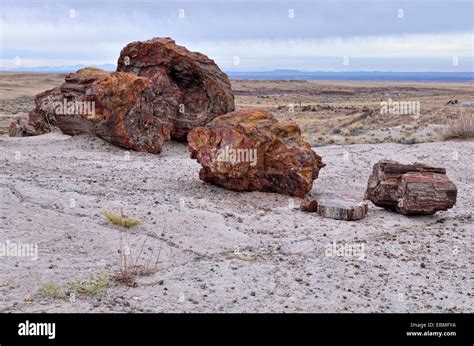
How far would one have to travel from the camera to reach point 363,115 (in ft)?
96.4

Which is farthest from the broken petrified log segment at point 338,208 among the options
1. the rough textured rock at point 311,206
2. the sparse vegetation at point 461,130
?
the sparse vegetation at point 461,130

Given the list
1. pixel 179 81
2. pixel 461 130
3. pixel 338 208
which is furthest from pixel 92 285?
pixel 461 130

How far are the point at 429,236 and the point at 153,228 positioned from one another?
385 centimetres

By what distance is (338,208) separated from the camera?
9062 mm

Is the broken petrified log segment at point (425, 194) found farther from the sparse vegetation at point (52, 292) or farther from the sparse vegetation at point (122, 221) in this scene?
the sparse vegetation at point (52, 292)

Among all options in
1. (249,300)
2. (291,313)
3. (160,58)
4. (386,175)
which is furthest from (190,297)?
(160,58)

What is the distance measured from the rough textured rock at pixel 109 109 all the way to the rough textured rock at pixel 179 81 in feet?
3.39

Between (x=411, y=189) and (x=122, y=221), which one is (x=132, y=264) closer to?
(x=122, y=221)

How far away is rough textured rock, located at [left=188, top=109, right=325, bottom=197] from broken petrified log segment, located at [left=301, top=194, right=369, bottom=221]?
110 centimetres

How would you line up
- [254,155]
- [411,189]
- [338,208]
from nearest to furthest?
[338,208] < [411,189] < [254,155]

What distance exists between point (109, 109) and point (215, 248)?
760cm

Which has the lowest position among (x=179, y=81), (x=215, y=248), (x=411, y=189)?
(x=215, y=248)

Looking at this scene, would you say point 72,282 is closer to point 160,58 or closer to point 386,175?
point 386,175

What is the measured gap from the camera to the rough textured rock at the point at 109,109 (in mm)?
14062
